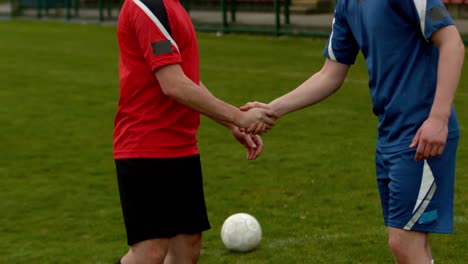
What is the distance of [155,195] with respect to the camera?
16.4ft

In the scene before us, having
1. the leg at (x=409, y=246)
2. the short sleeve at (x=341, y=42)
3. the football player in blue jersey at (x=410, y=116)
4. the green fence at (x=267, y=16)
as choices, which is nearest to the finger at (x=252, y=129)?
the short sleeve at (x=341, y=42)

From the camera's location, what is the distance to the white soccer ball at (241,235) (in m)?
6.82

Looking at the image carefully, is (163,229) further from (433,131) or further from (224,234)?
(224,234)

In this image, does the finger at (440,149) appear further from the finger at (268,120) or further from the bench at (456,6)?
the bench at (456,6)

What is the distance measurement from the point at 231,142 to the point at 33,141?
221cm

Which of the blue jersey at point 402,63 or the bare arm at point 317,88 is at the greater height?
the blue jersey at point 402,63

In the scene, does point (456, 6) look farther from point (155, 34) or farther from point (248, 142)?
point (155, 34)

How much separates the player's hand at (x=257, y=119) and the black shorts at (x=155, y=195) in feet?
1.06

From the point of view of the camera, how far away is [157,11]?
4734mm

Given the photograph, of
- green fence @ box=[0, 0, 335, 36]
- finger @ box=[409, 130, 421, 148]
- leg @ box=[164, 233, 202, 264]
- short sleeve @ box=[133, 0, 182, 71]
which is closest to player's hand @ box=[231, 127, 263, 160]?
leg @ box=[164, 233, 202, 264]

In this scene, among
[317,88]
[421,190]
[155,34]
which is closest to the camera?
[421,190]

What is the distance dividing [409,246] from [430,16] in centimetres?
98

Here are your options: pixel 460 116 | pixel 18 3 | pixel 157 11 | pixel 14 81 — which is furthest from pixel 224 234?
pixel 18 3

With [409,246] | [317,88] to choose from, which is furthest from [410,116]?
[317,88]
